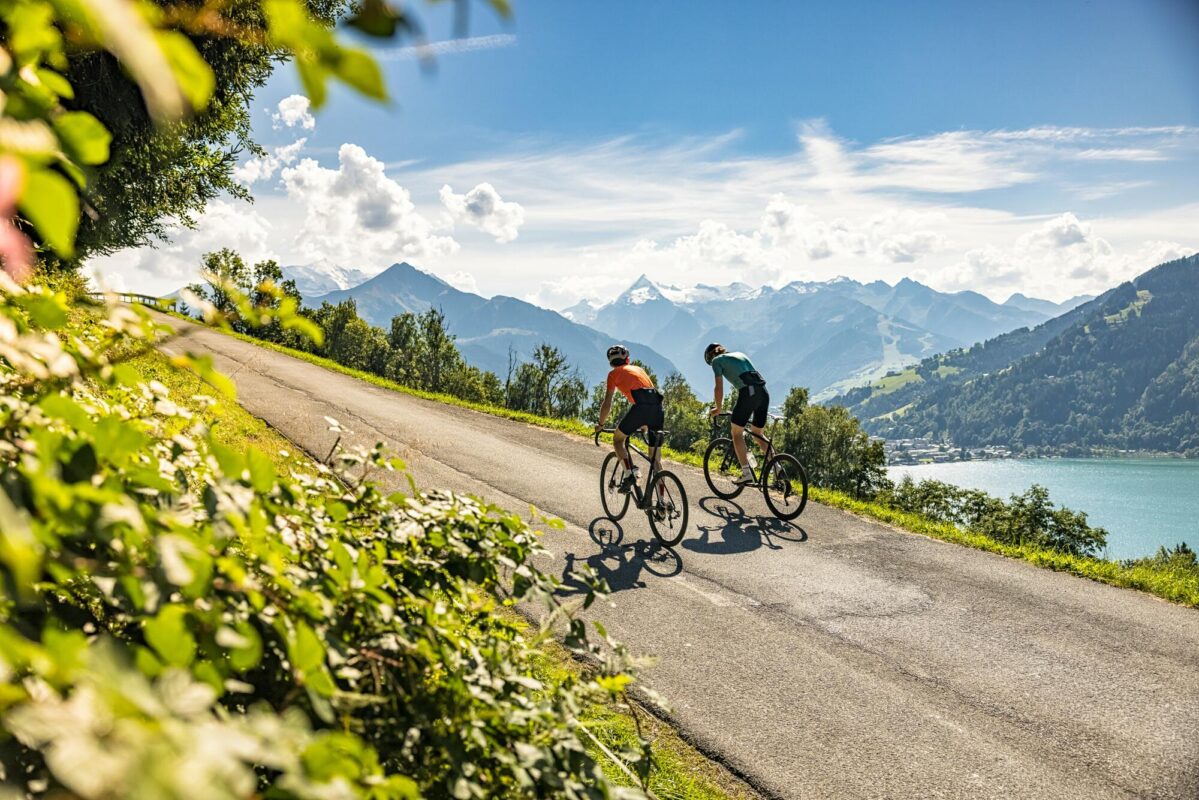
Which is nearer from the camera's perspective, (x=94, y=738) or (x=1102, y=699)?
(x=94, y=738)

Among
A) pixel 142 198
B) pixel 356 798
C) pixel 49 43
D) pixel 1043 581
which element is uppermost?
pixel 142 198

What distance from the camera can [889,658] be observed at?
6219 millimetres

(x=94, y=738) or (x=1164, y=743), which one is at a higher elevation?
(x=94, y=738)

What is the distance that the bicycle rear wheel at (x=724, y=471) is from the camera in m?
11.9

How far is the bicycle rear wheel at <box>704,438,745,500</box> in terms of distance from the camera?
11930 millimetres

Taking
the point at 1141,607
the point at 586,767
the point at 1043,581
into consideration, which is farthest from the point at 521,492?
the point at 586,767

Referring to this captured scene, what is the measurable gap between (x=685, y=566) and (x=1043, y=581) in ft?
14.0

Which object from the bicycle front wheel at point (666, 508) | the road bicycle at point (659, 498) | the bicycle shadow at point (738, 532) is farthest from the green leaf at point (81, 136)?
the bicycle shadow at point (738, 532)

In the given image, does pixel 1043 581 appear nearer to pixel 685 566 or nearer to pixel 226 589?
pixel 685 566

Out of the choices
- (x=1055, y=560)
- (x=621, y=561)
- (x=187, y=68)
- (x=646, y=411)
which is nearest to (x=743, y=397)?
(x=646, y=411)

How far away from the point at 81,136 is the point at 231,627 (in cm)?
84

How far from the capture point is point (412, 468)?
1255 cm

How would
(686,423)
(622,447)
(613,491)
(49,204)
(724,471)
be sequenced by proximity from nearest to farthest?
1. (49,204)
2. (622,447)
3. (613,491)
4. (724,471)
5. (686,423)

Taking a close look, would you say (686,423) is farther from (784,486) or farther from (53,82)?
(53,82)
